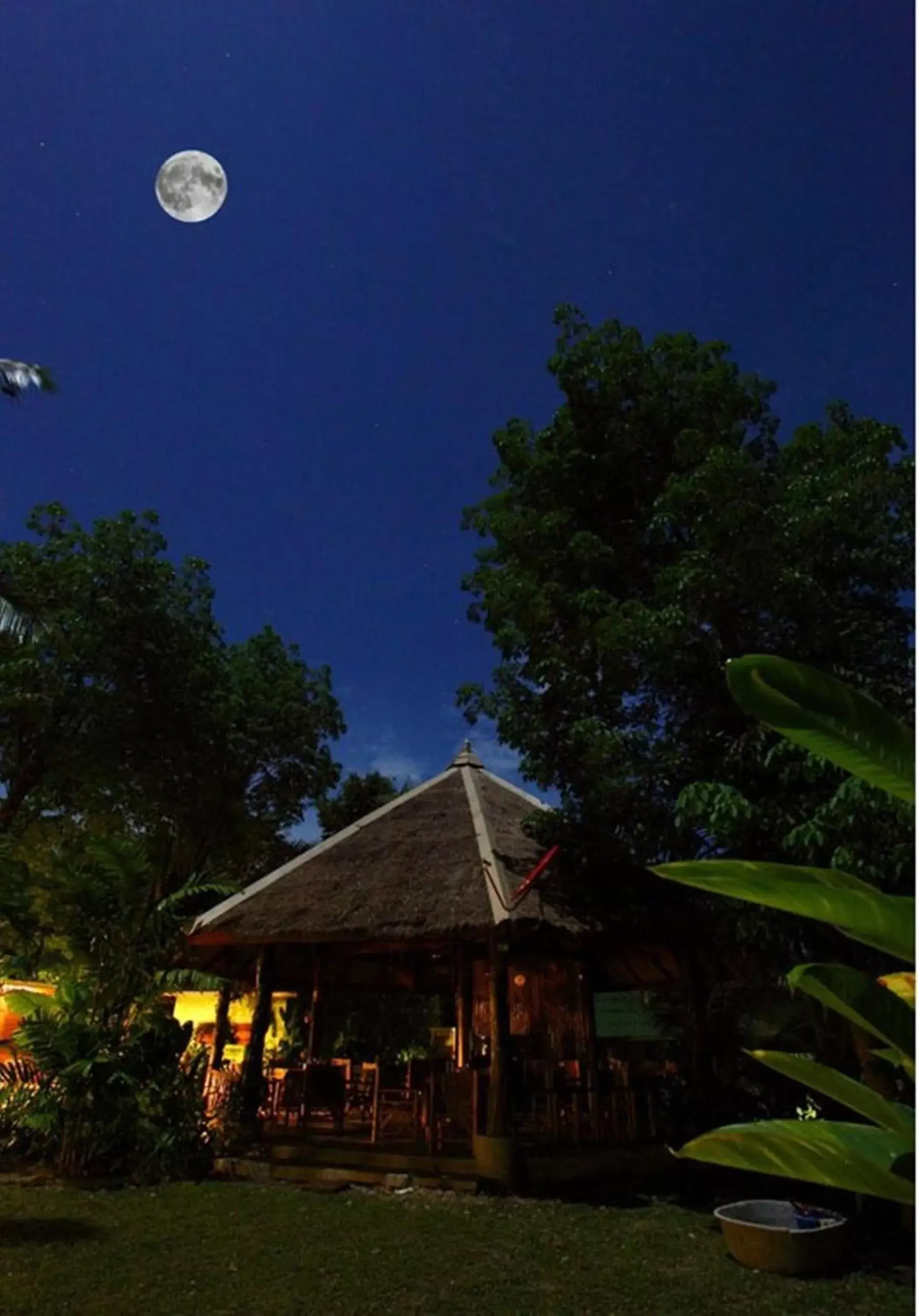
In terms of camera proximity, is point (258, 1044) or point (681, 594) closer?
point (681, 594)

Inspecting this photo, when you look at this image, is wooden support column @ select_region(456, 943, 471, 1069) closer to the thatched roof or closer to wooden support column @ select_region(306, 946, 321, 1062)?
the thatched roof

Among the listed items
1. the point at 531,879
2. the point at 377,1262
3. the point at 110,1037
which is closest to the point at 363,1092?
the point at 110,1037

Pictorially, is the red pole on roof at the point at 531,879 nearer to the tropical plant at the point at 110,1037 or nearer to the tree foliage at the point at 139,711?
the tropical plant at the point at 110,1037

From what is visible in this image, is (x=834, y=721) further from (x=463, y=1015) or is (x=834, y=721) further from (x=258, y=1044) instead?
(x=463, y=1015)

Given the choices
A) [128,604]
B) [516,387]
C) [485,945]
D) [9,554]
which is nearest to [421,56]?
[485,945]

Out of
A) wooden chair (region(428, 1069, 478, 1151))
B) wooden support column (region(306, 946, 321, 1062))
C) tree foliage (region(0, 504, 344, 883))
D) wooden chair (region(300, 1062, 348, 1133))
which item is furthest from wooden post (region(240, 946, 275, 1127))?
tree foliage (region(0, 504, 344, 883))

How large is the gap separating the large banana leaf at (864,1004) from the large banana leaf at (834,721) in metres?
0.19

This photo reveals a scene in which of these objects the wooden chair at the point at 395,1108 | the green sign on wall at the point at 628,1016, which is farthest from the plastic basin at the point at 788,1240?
the green sign on wall at the point at 628,1016

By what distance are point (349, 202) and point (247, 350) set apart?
7.70m

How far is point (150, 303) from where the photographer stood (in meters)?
12.9

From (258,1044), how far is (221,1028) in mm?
1110

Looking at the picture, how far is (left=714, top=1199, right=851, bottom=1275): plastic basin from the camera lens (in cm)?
514

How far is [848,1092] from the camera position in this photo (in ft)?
2.80

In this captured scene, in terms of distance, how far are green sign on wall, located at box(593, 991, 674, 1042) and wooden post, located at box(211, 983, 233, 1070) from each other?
654cm
